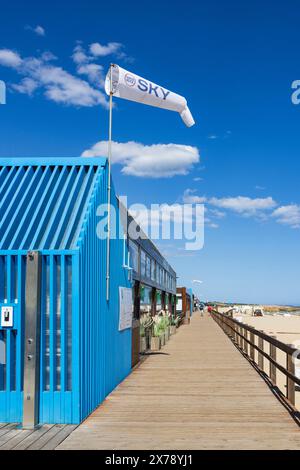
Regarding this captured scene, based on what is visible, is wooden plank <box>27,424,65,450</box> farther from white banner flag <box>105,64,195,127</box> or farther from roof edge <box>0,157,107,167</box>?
white banner flag <box>105,64,195,127</box>

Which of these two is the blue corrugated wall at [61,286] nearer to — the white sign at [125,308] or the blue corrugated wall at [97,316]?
the blue corrugated wall at [97,316]

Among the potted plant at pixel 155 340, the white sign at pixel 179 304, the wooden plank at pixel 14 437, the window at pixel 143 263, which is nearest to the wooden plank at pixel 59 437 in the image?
the wooden plank at pixel 14 437

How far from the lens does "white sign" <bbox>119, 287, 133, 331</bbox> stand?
400 inches

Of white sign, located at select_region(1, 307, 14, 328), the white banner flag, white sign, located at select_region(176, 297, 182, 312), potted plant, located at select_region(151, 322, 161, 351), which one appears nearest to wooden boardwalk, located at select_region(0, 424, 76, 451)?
white sign, located at select_region(1, 307, 14, 328)

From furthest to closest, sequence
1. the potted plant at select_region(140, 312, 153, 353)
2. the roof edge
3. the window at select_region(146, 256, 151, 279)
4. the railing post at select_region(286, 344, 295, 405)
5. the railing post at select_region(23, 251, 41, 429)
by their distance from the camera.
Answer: the window at select_region(146, 256, 151, 279) < the potted plant at select_region(140, 312, 153, 353) < the roof edge < the railing post at select_region(286, 344, 295, 405) < the railing post at select_region(23, 251, 41, 429)

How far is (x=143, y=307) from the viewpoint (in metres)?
15.7

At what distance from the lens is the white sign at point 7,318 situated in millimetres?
6883

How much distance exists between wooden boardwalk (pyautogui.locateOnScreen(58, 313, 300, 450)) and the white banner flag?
534 cm

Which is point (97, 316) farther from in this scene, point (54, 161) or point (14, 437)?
point (54, 161)

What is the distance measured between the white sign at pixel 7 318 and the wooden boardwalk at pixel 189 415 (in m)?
1.64

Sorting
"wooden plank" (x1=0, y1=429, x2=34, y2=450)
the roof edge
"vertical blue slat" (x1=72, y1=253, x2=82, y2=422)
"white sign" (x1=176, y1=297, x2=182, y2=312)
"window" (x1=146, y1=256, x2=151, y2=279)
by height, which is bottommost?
"white sign" (x1=176, y1=297, x2=182, y2=312)

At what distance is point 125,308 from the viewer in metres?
10.7
